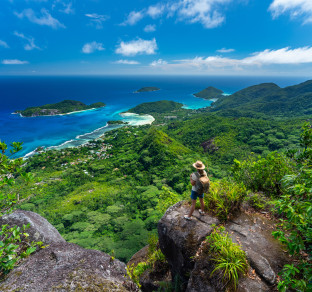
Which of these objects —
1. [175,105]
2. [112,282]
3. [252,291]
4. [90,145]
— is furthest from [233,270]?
[175,105]

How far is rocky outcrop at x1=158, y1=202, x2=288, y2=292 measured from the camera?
188 inches

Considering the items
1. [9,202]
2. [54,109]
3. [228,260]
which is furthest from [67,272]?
[54,109]

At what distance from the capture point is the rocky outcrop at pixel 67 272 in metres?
4.00

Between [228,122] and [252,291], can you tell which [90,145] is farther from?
[252,291]

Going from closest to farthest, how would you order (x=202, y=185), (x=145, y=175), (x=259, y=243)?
(x=259, y=243), (x=202, y=185), (x=145, y=175)

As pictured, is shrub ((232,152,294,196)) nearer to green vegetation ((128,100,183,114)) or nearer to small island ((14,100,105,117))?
green vegetation ((128,100,183,114))

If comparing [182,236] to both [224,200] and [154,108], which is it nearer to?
[224,200]

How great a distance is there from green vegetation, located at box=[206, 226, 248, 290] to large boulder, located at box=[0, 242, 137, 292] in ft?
8.11

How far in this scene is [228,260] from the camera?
190 inches

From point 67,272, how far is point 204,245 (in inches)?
167

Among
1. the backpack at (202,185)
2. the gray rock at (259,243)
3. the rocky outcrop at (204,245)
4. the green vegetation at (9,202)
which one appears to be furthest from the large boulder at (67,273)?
the gray rock at (259,243)

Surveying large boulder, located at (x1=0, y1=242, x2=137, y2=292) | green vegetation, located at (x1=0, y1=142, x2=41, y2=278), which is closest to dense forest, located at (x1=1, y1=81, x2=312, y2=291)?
green vegetation, located at (x1=0, y1=142, x2=41, y2=278)

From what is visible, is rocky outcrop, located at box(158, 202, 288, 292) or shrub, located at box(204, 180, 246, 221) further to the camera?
shrub, located at box(204, 180, 246, 221)

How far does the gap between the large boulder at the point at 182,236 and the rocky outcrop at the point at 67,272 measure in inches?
91.0
